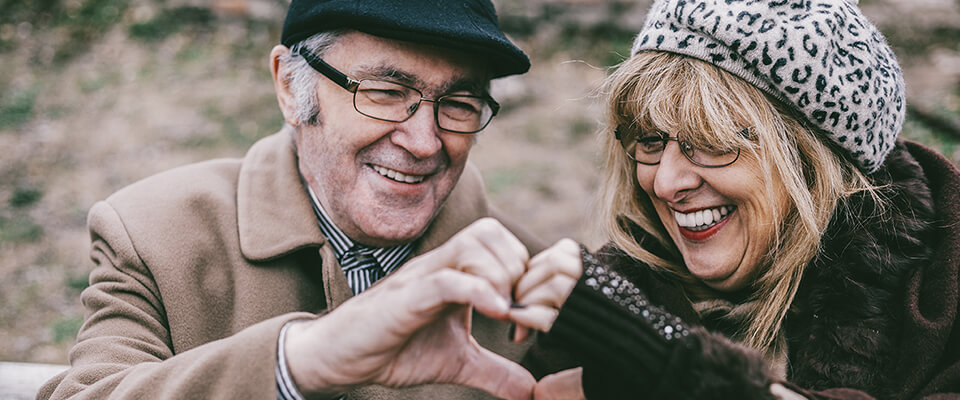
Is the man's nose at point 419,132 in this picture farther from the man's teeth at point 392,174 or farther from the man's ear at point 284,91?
the man's ear at point 284,91

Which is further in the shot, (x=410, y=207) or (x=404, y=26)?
(x=410, y=207)

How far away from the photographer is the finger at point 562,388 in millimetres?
1761

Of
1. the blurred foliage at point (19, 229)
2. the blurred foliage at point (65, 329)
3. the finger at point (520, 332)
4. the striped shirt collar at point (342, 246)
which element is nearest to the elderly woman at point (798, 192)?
the finger at point (520, 332)

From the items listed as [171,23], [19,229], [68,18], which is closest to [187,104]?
[171,23]

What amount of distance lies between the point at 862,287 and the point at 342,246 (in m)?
1.76

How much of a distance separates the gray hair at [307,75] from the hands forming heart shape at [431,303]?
107 cm

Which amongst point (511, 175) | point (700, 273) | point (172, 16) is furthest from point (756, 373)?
point (172, 16)

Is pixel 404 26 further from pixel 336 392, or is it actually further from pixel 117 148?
pixel 117 148

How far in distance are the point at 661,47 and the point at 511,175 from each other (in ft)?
13.2

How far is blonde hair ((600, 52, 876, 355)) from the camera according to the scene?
206cm

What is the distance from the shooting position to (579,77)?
743 cm

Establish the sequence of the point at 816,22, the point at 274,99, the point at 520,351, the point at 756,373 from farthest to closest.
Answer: the point at 274,99 < the point at 520,351 < the point at 816,22 < the point at 756,373

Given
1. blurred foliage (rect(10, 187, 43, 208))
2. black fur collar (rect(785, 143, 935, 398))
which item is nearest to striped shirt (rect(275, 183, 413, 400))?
black fur collar (rect(785, 143, 935, 398))

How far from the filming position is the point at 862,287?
2031 mm
